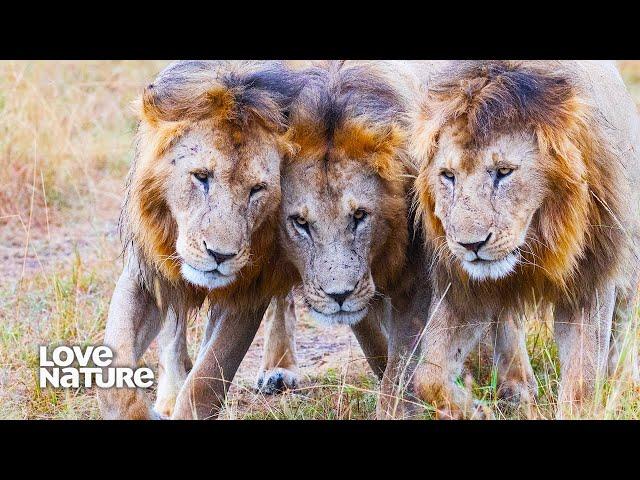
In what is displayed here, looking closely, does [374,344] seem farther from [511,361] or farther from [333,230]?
[333,230]

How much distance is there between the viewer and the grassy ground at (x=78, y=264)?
5355 millimetres

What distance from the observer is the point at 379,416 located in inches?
197

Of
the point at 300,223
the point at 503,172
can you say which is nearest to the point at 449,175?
the point at 503,172

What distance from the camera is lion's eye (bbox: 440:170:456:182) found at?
452 centimetres

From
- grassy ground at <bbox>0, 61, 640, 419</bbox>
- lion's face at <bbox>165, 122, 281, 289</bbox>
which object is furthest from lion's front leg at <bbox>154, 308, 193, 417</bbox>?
lion's face at <bbox>165, 122, 281, 289</bbox>

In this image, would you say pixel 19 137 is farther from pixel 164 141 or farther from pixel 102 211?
pixel 164 141

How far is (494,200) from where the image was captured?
4.39m

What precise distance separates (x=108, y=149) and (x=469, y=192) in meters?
4.67

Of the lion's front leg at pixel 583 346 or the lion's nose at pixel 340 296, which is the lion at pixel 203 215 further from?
the lion's front leg at pixel 583 346

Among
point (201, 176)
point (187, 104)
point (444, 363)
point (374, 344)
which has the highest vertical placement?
point (187, 104)

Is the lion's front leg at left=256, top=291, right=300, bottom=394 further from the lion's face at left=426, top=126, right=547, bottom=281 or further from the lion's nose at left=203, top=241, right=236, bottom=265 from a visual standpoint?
the lion's face at left=426, top=126, right=547, bottom=281

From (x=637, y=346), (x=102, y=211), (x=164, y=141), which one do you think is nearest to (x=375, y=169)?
(x=164, y=141)

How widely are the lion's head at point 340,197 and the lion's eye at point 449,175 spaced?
326mm

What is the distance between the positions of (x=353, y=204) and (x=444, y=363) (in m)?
0.75
